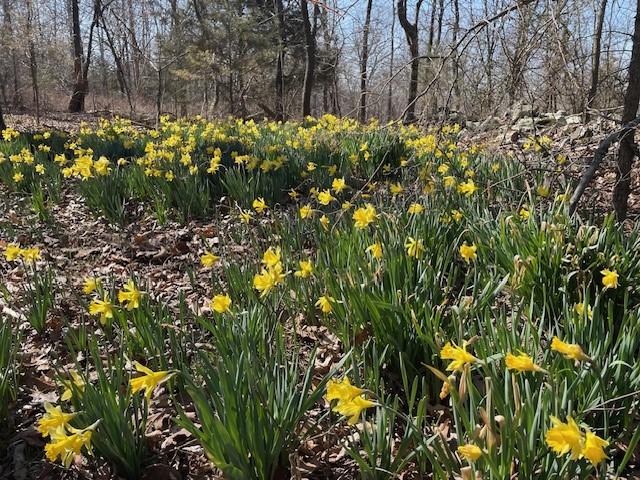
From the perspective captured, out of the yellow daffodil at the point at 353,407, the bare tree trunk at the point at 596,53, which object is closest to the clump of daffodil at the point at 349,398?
the yellow daffodil at the point at 353,407

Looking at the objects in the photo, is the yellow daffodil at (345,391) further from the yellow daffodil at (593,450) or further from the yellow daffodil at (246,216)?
the yellow daffodil at (246,216)

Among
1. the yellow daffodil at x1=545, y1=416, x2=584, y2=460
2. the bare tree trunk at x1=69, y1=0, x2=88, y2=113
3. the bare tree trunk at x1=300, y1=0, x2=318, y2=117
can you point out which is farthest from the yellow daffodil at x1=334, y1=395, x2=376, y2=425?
the bare tree trunk at x1=69, y1=0, x2=88, y2=113

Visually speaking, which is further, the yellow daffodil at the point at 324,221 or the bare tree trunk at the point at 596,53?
the bare tree trunk at the point at 596,53

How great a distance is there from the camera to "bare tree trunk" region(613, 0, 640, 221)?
10.1 feet

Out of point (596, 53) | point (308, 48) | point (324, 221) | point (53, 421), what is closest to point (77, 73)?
point (308, 48)

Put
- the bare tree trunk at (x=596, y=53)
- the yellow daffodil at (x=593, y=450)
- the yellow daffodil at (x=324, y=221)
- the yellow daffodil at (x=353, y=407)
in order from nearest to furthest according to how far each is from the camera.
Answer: the yellow daffodil at (x=593, y=450) → the yellow daffodil at (x=353, y=407) → the yellow daffodil at (x=324, y=221) → the bare tree trunk at (x=596, y=53)

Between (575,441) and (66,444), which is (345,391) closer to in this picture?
(575,441)

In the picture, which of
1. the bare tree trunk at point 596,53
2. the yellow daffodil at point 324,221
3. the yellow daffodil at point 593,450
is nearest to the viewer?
the yellow daffodil at point 593,450

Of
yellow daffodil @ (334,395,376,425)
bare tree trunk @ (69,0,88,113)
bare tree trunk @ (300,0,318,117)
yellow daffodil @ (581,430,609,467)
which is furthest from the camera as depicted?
bare tree trunk @ (69,0,88,113)

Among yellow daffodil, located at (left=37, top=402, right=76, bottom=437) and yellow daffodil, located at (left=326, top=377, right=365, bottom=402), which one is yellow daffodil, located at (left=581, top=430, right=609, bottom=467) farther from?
yellow daffodil, located at (left=37, top=402, right=76, bottom=437)

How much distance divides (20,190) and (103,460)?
13.9ft

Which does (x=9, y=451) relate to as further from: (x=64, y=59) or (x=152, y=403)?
(x=64, y=59)

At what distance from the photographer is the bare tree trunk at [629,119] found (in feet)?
10.1

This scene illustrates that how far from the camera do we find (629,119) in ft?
10.5
